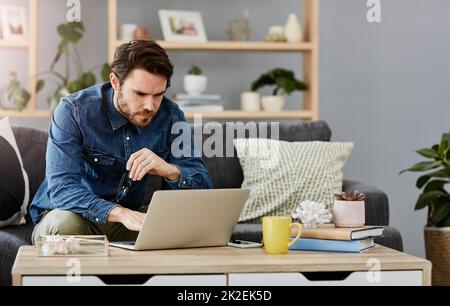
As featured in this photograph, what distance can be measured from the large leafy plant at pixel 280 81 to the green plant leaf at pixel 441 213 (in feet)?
3.15

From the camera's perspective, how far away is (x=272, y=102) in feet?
12.9

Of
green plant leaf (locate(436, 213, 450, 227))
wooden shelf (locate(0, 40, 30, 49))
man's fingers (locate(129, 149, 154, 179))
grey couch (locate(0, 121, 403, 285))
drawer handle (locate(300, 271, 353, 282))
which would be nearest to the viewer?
drawer handle (locate(300, 271, 353, 282))

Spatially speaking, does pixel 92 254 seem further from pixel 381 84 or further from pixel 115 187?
pixel 381 84

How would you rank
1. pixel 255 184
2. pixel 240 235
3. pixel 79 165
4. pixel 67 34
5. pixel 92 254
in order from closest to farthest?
pixel 92 254 → pixel 79 165 → pixel 240 235 → pixel 255 184 → pixel 67 34

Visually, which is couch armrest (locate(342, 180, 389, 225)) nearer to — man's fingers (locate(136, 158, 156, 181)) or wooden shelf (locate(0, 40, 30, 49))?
man's fingers (locate(136, 158, 156, 181))

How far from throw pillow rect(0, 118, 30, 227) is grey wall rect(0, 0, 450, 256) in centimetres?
152

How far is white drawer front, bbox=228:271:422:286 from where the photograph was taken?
1787mm

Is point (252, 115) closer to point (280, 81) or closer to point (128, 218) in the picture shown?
point (280, 81)

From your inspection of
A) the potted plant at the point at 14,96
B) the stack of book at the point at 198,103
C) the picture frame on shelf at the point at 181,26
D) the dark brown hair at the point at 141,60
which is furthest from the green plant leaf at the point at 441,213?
the potted plant at the point at 14,96

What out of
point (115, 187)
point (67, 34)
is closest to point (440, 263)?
point (115, 187)

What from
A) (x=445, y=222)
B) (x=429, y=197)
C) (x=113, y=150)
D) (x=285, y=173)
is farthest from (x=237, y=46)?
(x=113, y=150)

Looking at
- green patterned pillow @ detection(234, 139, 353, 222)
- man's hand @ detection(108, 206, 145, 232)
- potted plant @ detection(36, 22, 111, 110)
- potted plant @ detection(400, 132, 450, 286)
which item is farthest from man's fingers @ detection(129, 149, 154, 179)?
potted plant @ detection(36, 22, 111, 110)

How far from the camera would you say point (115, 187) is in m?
2.46
